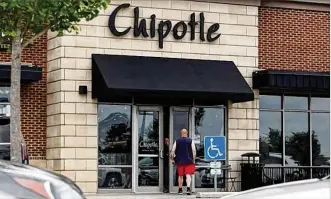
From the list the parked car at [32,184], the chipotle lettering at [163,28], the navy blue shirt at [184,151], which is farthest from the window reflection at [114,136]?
the parked car at [32,184]

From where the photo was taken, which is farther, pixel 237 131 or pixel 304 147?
pixel 304 147

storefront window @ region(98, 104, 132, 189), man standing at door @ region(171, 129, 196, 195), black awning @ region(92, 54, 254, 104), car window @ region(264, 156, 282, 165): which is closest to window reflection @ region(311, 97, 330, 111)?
car window @ region(264, 156, 282, 165)

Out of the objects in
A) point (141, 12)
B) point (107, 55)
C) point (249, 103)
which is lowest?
point (249, 103)

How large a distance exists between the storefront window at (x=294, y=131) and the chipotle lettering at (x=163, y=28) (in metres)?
2.52

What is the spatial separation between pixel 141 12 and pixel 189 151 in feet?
13.0

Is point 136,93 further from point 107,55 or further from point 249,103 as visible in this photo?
point 249,103

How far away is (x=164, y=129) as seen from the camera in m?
19.0

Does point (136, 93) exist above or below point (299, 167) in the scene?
above

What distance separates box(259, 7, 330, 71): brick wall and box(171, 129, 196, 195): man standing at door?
3.88 meters

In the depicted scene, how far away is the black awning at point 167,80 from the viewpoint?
17.4 metres

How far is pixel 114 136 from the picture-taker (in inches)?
727

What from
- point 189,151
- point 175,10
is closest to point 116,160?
point 189,151

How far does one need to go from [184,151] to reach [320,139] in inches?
211

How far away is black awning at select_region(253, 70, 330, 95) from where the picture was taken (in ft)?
63.1
